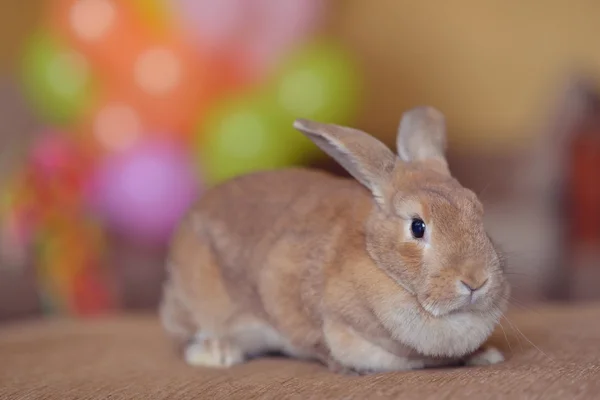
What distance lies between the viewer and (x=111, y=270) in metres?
3.02

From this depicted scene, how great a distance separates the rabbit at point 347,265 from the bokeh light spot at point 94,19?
142 cm

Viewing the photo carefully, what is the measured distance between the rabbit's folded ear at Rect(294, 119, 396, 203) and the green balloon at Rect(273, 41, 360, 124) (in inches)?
57.1

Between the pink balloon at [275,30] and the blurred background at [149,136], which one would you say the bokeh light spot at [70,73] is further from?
the pink balloon at [275,30]

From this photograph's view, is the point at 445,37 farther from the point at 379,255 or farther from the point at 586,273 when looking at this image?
the point at 379,255

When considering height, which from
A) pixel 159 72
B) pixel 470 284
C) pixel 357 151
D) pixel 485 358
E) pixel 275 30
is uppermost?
pixel 275 30

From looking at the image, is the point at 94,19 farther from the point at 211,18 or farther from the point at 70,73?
the point at 211,18

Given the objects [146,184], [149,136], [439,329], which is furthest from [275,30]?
[439,329]

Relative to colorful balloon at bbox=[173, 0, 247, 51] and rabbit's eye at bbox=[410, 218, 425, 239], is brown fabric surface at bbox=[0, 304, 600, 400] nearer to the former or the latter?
rabbit's eye at bbox=[410, 218, 425, 239]

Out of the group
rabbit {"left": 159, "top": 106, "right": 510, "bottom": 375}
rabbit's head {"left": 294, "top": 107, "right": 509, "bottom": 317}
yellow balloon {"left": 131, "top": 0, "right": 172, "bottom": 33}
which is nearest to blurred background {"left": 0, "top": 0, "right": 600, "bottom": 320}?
yellow balloon {"left": 131, "top": 0, "right": 172, "bottom": 33}

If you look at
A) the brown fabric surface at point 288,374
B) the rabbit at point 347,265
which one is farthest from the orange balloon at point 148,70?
the rabbit at point 347,265

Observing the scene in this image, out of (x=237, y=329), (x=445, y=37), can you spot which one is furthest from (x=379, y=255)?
(x=445, y=37)

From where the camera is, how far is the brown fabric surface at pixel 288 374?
926 mm

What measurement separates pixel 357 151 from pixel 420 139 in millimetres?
132

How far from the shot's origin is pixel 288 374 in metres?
1.11
